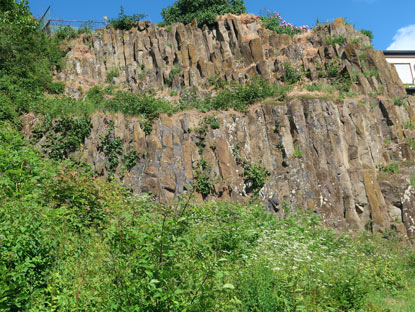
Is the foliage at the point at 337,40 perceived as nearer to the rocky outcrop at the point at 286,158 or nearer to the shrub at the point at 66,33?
the rocky outcrop at the point at 286,158

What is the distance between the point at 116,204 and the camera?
→ 33.0 ft

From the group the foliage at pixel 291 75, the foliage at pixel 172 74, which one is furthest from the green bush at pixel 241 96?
the foliage at pixel 172 74

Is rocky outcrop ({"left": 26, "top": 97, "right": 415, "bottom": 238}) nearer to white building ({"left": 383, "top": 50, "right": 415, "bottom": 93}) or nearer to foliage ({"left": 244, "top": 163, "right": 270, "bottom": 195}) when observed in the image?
Result: foliage ({"left": 244, "top": 163, "right": 270, "bottom": 195})

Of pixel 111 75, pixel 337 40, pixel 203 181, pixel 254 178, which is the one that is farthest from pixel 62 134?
pixel 337 40

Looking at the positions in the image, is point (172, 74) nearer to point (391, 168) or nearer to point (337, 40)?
point (337, 40)

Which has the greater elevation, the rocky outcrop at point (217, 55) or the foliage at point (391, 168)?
the rocky outcrop at point (217, 55)

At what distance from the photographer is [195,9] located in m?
25.5

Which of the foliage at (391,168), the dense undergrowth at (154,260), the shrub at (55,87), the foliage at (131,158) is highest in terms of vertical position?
the shrub at (55,87)

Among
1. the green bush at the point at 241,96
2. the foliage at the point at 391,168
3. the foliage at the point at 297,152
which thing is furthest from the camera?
the green bush at the point at 241,96

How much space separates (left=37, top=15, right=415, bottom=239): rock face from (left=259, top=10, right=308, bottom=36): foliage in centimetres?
121

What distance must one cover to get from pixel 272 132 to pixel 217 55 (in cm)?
741

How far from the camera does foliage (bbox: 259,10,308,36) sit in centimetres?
2423

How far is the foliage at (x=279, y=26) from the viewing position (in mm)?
24234

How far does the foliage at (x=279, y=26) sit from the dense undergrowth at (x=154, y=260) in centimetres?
1601
